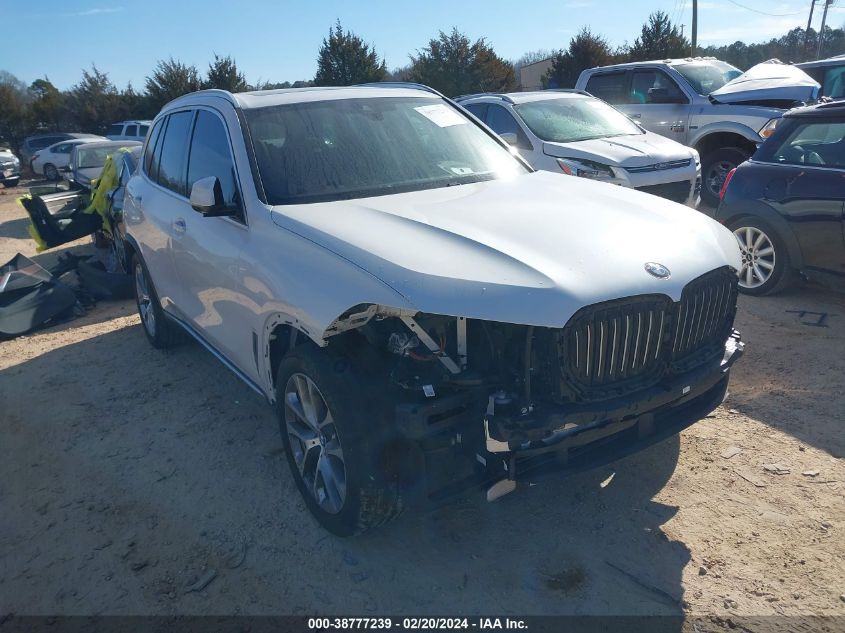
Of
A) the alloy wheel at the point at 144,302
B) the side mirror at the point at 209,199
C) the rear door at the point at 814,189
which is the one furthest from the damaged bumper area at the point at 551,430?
the alloy wheel at the point at 144,302

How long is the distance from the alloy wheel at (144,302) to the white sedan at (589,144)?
402cm

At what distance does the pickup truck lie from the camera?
945 cm

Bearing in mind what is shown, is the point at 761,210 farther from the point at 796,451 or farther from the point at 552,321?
the point at 552,321

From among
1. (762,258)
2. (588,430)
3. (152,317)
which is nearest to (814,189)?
(762,258)

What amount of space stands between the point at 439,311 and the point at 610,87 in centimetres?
1064

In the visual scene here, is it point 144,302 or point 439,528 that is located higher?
point 144,302

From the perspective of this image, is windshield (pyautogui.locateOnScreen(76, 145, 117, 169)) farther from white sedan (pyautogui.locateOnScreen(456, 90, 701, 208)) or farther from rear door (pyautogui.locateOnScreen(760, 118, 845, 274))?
rear door (pyautogui.locateOnScreen(760, 118, 845, 274))

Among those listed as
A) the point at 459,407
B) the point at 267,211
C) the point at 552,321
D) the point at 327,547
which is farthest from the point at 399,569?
the point at 267,211

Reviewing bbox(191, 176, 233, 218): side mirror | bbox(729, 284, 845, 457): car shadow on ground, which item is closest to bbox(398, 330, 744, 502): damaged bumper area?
bbox(729, 284, 845, 457): car shadow on ground

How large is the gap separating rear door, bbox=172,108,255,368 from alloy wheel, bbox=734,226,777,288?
Answer: 14.8 feet

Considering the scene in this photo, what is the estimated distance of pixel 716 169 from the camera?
33.1ft

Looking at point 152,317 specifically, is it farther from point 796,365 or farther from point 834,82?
point 834,82

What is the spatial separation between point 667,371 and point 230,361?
8.45 feet

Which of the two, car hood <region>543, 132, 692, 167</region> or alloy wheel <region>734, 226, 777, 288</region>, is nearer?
alloy wheel <region>734, 226, 777, 288</region>
